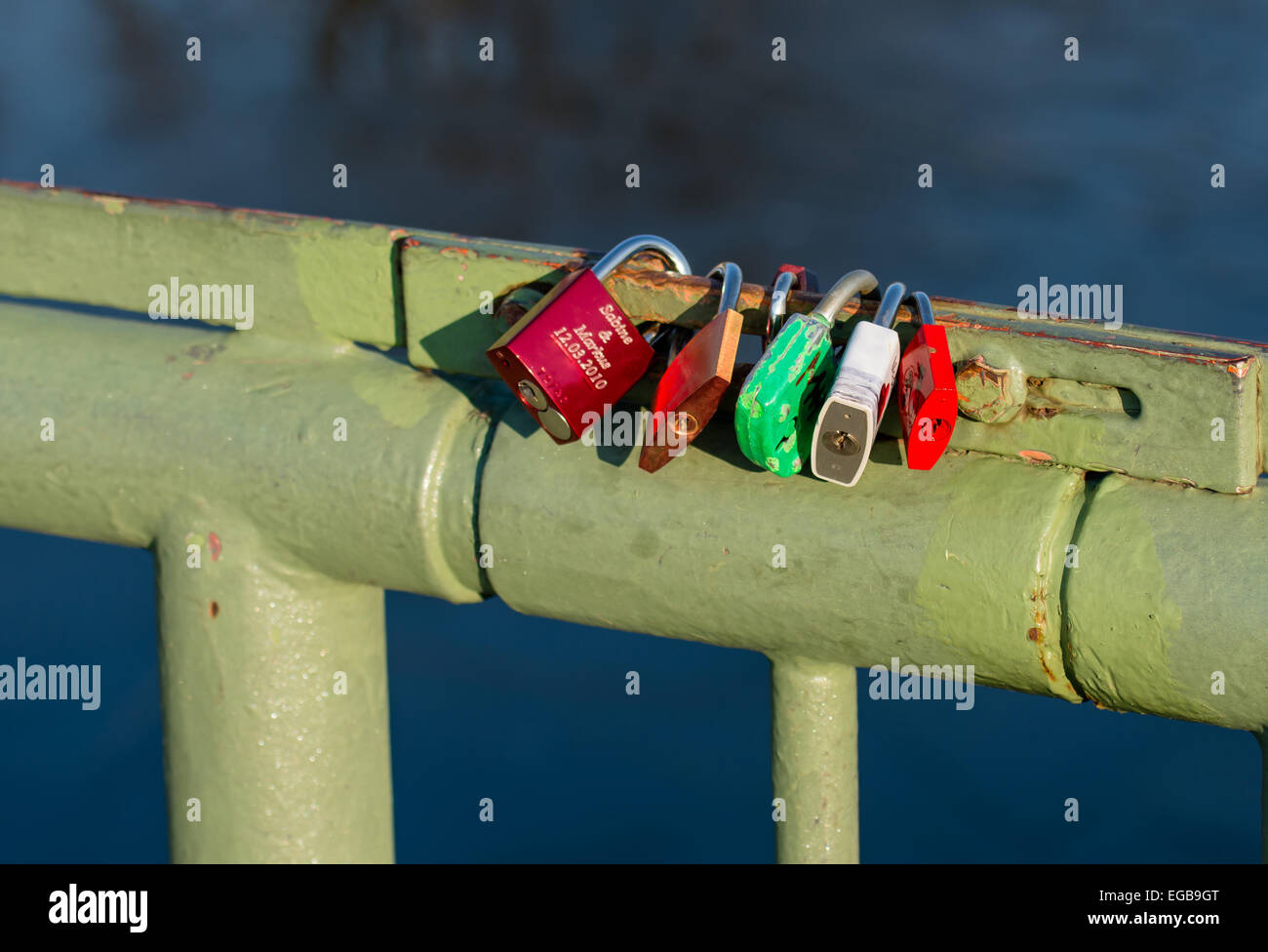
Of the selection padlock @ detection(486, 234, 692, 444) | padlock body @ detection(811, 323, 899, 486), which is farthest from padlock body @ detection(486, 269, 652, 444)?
padlock body @ detection(811, 323, 899, 486)

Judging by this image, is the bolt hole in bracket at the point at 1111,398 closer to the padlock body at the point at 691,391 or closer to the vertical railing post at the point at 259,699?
the padlock body at the point at 691,391

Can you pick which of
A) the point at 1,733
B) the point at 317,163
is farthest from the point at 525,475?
the point at 317,163

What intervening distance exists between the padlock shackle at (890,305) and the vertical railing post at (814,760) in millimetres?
144

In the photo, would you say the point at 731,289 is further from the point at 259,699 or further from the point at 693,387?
the point at 259,699

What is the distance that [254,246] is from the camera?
0.73 m

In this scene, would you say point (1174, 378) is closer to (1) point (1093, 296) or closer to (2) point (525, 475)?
(2) point (525, 475)

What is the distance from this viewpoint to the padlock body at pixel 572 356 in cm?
64

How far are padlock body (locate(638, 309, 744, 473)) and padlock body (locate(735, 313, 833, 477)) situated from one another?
0.05ft

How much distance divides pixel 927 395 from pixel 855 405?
0.03 metres

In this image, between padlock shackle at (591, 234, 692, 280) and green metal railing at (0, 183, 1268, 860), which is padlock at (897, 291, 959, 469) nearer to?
green metal railing at (0, 183, 1268, 860)

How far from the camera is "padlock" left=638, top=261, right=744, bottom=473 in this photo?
0.62m

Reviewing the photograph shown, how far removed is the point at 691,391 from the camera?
0.62m

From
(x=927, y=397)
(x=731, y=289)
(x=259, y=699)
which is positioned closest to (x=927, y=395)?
(x=927, y=397)

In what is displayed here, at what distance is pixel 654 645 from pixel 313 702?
1535 millimetres
